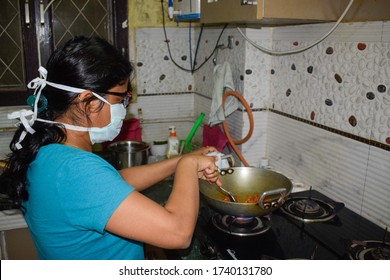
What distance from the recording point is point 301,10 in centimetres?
122

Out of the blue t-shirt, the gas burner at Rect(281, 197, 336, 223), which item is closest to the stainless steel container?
the gas burner at Rect(281, 197, 336, 223)

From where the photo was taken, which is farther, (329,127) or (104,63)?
(329,127)

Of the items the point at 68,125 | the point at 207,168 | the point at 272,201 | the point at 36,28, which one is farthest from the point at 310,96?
the point at 36,28

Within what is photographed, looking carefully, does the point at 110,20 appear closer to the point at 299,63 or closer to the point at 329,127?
the point at 299,63

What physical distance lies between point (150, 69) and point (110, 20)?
363 mm

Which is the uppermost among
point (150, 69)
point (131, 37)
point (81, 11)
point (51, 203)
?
point (81, 11)

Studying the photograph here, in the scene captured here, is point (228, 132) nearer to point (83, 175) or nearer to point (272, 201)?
point (272, 201)

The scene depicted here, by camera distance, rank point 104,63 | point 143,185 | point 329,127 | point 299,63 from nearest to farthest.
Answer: point 104,63 < point 143,185 < point 329,127 < point 299,63

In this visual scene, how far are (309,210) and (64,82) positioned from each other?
98 centimetres

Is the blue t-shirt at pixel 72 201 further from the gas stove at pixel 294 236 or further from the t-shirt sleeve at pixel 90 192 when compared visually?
the gas stove at pixel 294 236

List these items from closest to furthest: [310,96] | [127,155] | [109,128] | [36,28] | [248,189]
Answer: [109,128] → [248,189] → [310,96] → [127,155] → [36,28]

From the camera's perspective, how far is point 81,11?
209 centimetres

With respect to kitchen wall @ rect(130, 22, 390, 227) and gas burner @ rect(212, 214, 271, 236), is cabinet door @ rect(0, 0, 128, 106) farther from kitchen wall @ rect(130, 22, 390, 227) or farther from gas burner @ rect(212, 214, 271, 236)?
gas burner @ rect(212, 214, 271, 236)
